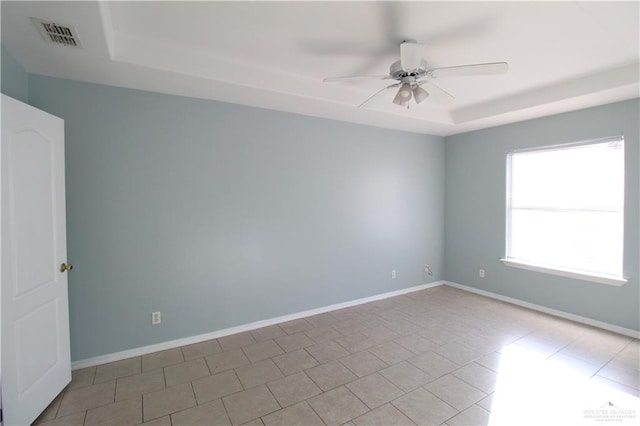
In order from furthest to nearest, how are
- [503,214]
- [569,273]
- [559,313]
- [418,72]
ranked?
1. [503,214]
2. [559,313]
3. [569,273]
4. [418,72]

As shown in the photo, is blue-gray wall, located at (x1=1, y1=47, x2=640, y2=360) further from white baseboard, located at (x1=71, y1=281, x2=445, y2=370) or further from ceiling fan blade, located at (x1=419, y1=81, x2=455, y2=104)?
ceiling fan blade, located at (x1=419, y1=81, x2=455, y2=104)

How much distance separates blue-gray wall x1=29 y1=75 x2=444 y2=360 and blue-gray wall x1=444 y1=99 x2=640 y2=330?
1242mm

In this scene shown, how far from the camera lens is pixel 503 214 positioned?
4242 mm

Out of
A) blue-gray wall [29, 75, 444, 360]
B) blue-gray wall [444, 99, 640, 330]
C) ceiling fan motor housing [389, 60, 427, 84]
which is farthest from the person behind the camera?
blue-gray wall [444, 99, 640, 330]

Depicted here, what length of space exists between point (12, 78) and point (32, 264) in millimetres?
1340

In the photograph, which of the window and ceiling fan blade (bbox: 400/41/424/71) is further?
the window

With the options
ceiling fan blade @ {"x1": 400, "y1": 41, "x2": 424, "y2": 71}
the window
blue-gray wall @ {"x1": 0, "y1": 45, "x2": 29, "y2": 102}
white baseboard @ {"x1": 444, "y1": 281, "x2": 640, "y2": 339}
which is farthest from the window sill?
blue-gray wall @ {"x1": 0, "y1": 45, "x2": 29, "y2": 102}

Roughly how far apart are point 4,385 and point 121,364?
3.19 ft

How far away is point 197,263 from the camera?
3033mm

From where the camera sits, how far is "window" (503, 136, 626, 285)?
10.8ft

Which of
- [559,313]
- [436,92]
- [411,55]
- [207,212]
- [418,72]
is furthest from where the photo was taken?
[559,313]

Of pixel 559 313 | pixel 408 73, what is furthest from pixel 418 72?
pixel 559 313

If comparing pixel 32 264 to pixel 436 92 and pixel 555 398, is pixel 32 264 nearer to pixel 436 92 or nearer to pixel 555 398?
pixel 436 92

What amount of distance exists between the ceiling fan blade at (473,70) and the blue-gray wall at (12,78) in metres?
2.95
